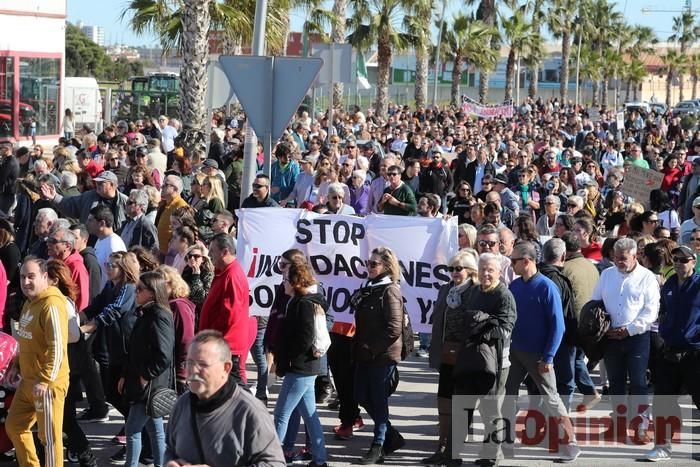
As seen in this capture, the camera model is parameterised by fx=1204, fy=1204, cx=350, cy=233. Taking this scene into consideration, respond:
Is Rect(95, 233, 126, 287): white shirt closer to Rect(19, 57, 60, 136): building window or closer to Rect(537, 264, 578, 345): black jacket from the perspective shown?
Rect(537, 264, 578, 345): black jacket

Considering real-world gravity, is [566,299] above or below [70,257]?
below

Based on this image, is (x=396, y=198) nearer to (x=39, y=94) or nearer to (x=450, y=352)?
(x=450, y=352)

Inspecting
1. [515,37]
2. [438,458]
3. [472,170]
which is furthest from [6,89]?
[515,37]

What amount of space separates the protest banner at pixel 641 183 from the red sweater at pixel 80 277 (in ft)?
29.3

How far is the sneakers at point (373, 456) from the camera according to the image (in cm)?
855

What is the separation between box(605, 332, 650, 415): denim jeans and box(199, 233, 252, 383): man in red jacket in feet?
9.11

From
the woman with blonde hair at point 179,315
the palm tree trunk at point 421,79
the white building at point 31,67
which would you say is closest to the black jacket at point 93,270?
the woman with blonde hair at point 179,315

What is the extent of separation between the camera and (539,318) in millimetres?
8617

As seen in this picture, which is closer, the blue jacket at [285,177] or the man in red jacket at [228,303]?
the man in red jacket at [228,303]

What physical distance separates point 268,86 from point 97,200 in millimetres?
2725

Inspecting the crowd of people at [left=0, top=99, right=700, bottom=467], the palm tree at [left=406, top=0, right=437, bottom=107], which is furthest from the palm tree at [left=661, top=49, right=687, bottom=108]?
the crowd of people at [left=0, top=99, right=700, bottom=467]

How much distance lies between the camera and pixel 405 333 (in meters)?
8.64

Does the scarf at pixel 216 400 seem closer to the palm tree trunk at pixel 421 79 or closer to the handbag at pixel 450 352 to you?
the handbag at pixel 450 352

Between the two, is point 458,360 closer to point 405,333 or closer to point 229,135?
point 405,333
